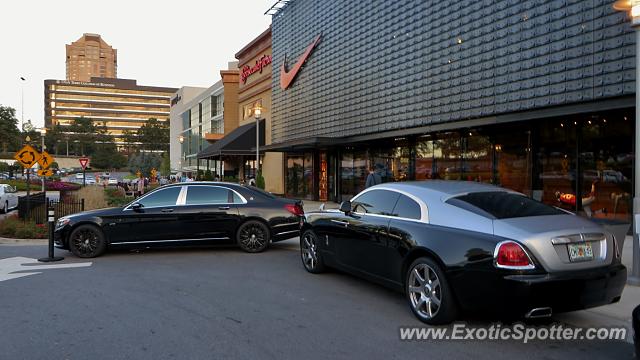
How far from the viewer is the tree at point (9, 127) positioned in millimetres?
64500

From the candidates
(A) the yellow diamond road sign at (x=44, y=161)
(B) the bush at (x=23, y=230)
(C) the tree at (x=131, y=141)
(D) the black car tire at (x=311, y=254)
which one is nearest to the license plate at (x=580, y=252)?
(D) the black car tire at (x=311, y=254)

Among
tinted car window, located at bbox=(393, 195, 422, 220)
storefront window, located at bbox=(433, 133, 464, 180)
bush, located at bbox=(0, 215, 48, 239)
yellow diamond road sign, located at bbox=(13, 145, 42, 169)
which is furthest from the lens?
storefront window, located at bbox=(433, 133, 464, 180)

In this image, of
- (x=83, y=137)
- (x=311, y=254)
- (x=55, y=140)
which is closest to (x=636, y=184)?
(x=311, y=254)

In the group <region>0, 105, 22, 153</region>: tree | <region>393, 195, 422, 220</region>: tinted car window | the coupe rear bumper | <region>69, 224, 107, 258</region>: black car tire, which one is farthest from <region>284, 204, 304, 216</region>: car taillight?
<region>0, 105, 22, 153</region>: tree

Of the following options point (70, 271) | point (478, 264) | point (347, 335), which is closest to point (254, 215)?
point (70, 271)

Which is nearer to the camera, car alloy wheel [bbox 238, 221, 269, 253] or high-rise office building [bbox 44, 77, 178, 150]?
car alloy wheel [bbox 238, 221, 269, 253]

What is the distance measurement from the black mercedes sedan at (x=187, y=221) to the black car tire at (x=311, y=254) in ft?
6.63

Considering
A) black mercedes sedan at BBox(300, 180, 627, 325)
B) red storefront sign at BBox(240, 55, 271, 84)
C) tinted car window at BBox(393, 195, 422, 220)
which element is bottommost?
black mercedes sedan at BBox(300, 180, 627, 325)

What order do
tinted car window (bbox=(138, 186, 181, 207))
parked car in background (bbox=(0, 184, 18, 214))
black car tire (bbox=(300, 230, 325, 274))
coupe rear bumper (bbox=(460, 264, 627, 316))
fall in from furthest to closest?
A: 1. parked car in background (bbox=(0, 184, 18, 214))
2. tinted car window (bbox=(138, 186, 181, 207))
3. black car tire (bbox=(300, 230, 325, 274))
4. coupe rear bumper (bbox=(460, 264, 627, 316))

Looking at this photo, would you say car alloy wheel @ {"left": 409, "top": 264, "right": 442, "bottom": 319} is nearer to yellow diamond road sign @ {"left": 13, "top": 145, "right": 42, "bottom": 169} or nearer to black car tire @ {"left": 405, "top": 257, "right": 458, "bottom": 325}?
black car tire @ {"left": 405, "top": 257, "right": 458, "bottom": 325}

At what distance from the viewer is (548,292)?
4539 mm

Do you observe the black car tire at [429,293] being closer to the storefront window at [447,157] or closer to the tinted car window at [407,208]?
the tinted car window at [407,208]

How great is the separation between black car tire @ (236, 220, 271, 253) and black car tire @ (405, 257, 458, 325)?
4868 mm

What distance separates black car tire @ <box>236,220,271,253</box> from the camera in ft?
32.8
